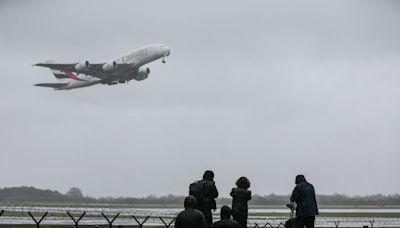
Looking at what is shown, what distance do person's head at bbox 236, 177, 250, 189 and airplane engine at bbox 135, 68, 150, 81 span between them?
88.3m

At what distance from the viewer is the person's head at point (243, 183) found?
20.0m

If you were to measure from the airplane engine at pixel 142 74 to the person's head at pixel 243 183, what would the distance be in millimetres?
88255

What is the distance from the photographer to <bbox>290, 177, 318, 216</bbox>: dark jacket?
21.1 meters

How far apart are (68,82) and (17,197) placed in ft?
233

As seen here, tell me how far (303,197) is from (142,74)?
8863 cm

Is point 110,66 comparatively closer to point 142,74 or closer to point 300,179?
point 142,74

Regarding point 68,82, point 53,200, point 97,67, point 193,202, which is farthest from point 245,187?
point 53,200

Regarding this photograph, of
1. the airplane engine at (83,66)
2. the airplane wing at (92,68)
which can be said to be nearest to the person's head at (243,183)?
the airplane engine at (83,66)

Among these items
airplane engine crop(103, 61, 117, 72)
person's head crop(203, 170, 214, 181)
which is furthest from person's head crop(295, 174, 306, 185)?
airplane engine crop(103, 61, 117, 72)

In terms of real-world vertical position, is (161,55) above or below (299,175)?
above

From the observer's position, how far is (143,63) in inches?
4186

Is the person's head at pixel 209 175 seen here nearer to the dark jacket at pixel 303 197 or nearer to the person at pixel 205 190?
the person at pixel 205 190

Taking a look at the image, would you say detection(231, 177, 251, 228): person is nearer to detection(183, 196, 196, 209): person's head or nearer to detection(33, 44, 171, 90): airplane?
detection(183, 196, 196, 209): person's head

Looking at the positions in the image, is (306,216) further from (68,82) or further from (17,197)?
(17,197)
